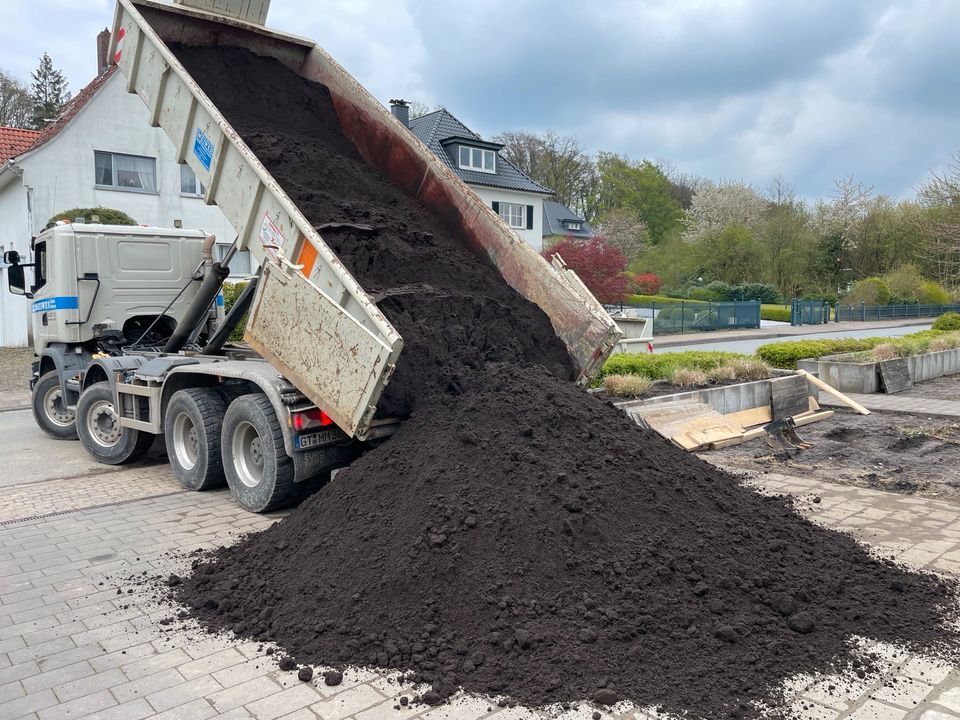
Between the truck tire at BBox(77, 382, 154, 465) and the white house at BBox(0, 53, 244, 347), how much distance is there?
35.5 feet

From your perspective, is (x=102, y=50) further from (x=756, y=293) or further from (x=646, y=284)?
(x=756, y=293)

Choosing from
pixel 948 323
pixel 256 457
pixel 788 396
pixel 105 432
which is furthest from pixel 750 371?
pixel 948 323

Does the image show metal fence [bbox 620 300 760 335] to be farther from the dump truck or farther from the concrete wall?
the dump truck

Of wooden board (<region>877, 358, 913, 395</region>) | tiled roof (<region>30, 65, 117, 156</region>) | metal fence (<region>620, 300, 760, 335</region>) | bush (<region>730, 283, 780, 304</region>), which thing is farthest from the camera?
bush (<region>730, 283, 780, 304</region>)

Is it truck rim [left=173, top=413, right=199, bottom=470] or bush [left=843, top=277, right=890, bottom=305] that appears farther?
bush [left=843, top=277, right=890, bottom=305]

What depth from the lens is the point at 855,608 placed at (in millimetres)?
4098

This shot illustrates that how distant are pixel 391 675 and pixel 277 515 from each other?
2996 millimetres

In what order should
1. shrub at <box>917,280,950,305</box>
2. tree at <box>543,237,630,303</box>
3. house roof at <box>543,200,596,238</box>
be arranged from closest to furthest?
tree at <box>543,237,630,303</box> < shrub at <box>917,280,950,305</box> < house roof at <box>543,200,596,238</box>

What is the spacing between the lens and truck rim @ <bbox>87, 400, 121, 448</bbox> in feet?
27.4

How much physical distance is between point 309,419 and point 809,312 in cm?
3511

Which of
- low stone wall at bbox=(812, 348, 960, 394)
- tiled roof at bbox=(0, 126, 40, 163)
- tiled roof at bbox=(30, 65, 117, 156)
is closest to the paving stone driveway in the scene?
low stone wall at bbox=(812, 348, 960, 394)

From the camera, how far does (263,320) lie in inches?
236

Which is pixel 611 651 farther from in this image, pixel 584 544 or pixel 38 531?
pixel 38 531

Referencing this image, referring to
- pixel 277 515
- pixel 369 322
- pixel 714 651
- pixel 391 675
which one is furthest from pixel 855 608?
pixel 277 515
